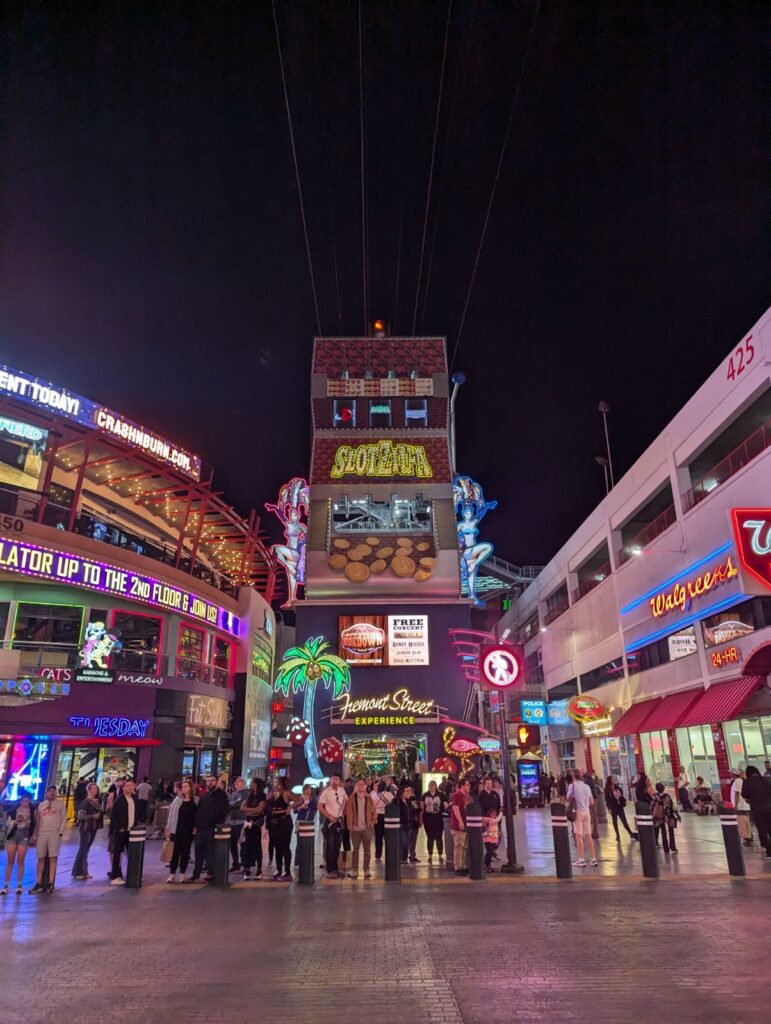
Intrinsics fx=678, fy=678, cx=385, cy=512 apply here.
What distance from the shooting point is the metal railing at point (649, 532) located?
28.1m

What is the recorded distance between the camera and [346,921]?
939 cm

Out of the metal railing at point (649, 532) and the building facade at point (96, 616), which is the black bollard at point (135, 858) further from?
the metal railing at point (649, 532)

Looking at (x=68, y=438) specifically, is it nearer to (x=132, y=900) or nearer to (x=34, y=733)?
(x=34, y=733)

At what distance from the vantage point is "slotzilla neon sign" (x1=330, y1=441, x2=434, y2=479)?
136 ft

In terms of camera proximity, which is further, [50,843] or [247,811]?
[247,811]

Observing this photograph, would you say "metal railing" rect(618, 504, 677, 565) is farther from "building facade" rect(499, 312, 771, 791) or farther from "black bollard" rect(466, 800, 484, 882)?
"black bollard" rect(466, 800, 484, 882)

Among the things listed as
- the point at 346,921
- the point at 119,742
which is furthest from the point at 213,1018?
the point at 119,742

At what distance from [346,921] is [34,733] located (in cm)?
2025

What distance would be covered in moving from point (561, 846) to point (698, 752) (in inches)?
696

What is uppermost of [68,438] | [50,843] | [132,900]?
[68,438]

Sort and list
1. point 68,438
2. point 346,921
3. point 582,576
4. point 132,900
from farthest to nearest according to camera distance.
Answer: point 582,576, point 68,438, point 132,900, point 346,921

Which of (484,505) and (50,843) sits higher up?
(484,505)

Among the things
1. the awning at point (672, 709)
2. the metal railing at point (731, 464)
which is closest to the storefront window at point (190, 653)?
the awning at point (672, 709)

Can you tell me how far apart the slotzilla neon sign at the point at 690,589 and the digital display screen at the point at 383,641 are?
1397 cm
